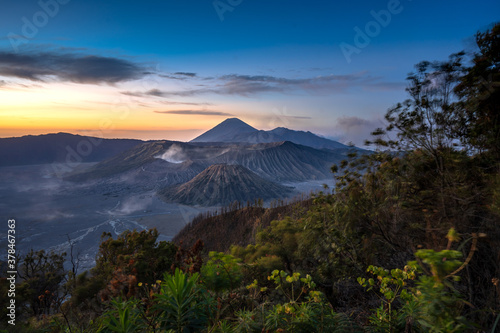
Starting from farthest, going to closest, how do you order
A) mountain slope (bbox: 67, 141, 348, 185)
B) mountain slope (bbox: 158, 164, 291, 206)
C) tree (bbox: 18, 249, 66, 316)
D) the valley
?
mountain slope (bbox: 67, 141, 348, 185) → mountain slope (bbox: 158, 164, 291, 206) → the valley → tree (bbox: 18, 249, 66, 316)

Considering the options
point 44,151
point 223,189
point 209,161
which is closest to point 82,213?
point 223,189

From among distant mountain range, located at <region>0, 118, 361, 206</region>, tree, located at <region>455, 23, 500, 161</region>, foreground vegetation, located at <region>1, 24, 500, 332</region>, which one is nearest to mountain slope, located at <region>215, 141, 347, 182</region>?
distant mountain range, located at <region>0, 118, 361, 206</region>

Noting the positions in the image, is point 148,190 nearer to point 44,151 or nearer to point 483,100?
point 483,100

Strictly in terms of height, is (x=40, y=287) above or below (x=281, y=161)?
below

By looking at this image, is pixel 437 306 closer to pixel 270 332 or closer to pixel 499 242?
pixel 270 332

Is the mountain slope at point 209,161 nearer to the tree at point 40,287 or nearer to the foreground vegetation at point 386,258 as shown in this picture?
the tree at point 40,287

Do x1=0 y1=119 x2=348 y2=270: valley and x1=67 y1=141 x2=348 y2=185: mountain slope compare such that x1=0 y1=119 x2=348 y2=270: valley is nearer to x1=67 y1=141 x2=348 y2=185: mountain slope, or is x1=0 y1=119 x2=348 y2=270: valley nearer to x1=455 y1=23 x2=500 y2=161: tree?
x1=67 y1=141 x2=348 y2=185: mountain slope

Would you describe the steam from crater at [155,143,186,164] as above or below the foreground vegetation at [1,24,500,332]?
above
